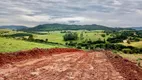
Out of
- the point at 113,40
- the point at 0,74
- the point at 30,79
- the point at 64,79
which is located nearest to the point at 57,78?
the point at 64,79

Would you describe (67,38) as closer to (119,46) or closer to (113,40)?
(113,40)

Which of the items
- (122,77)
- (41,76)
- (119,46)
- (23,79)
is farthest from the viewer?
(119,46)

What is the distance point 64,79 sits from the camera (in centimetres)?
1750

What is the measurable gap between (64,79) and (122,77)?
442 cm

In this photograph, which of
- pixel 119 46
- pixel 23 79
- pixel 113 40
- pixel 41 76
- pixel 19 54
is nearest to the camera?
pixel 23 79

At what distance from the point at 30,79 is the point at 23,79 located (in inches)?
15.8

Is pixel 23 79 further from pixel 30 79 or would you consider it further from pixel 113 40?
pixel 113 40

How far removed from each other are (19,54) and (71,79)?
15995 millimetres

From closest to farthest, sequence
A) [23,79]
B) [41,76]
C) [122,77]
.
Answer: [23,79], [41,76], [122,77]

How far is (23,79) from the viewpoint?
16719 mm

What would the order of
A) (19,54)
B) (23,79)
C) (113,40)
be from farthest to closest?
(113,40) → (19,54) → (23,79)

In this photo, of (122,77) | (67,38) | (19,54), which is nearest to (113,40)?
(67,38)

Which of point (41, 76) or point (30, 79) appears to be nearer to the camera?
point (30, 79)

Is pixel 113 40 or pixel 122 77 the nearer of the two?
pixel 122 77
